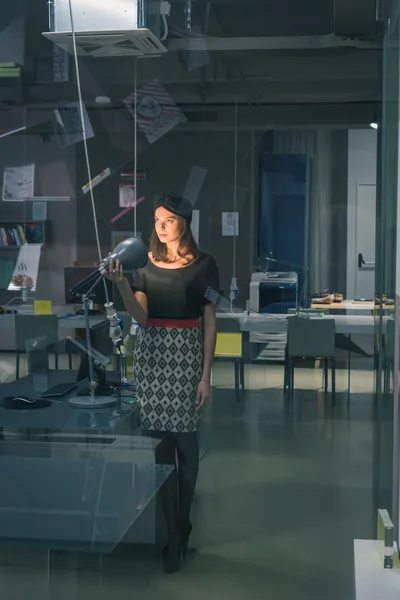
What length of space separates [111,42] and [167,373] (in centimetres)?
147

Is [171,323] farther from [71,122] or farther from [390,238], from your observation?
[390,238]

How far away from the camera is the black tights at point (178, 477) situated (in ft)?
12.3

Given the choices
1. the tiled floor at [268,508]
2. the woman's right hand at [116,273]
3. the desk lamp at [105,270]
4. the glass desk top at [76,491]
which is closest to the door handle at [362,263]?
the tiled floor at [268,508]

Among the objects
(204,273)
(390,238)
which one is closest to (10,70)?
(204,273)

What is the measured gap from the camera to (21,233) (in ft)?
13.6

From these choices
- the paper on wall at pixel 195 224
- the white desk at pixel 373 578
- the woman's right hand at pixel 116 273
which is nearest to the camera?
the white desk at pixel 373 578

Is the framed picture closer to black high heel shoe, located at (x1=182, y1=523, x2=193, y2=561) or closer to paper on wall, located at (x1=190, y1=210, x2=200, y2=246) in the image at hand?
paper on wall, located at (x1=190, y1=210, x2=200, y2=246)

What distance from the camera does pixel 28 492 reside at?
3412 mm

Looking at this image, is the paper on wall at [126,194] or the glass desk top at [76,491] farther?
the paper on wall at [126,194]

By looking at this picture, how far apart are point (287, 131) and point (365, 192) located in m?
0.47

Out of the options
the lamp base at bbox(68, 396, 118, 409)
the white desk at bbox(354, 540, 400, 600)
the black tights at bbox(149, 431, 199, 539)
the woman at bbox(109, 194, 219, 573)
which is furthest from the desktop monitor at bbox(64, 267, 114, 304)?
the white desk at bbox(354, 540, 400, 600)

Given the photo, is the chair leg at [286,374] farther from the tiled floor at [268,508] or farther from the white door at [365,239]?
the white door at [365,239]

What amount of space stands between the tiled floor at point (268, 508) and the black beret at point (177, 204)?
2.38ft

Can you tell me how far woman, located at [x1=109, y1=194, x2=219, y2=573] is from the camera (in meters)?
3.63
